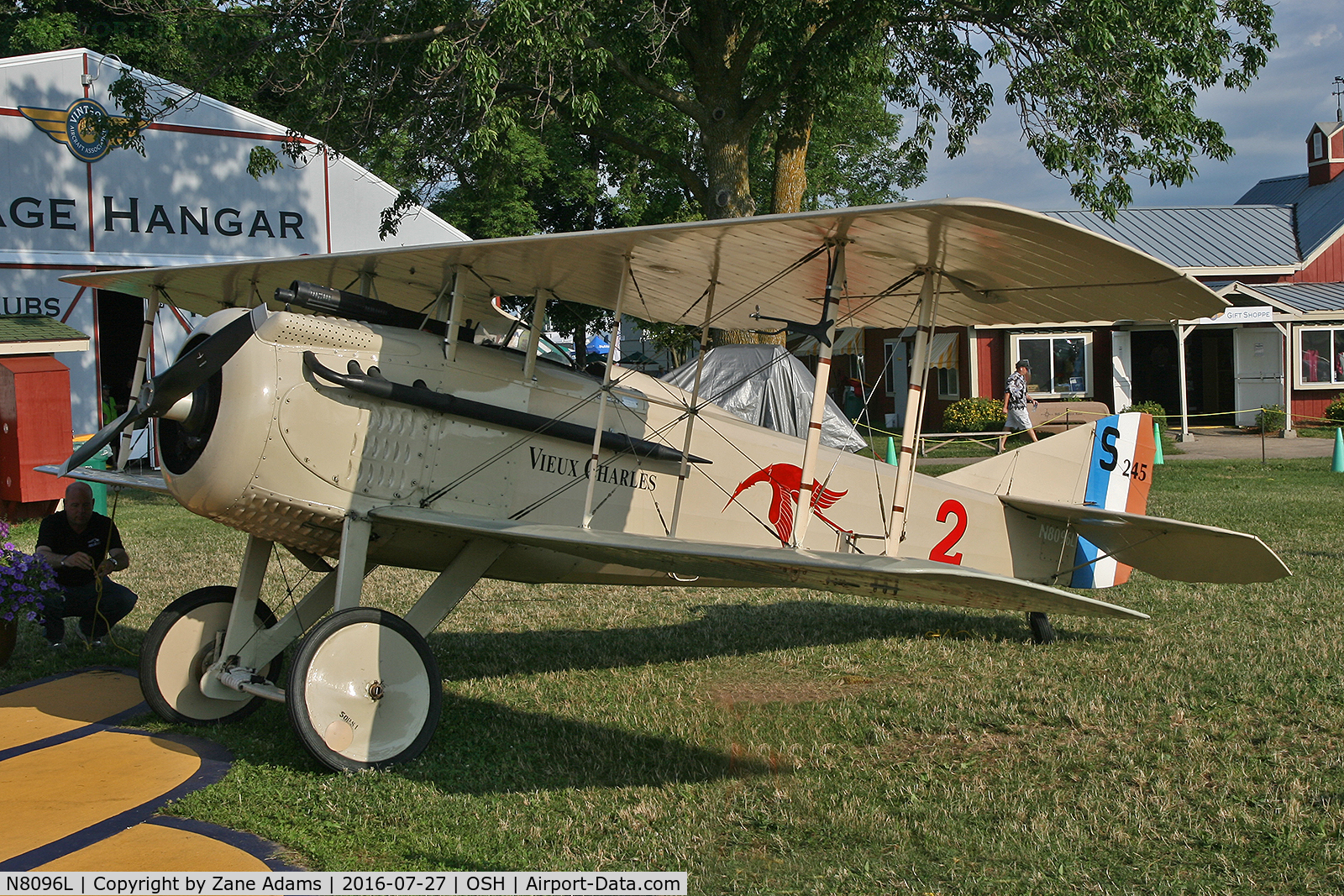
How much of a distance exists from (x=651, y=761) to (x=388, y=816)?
1281 millimetres

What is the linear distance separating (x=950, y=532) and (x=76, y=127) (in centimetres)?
1547

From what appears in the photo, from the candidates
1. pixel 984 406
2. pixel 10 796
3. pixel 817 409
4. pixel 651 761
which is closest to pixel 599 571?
pixel 651 761

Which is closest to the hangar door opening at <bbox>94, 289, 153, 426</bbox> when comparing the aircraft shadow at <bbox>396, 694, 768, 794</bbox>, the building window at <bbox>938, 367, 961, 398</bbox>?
the aircraft shadow at <bbox>396, 694, 768, 794</bbox>

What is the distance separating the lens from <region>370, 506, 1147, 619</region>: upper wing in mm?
3889

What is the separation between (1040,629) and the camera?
7.11m

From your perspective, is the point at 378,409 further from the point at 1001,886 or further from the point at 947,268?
the point at 1001,886

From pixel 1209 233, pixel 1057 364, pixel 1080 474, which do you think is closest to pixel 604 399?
pixel 1080 474

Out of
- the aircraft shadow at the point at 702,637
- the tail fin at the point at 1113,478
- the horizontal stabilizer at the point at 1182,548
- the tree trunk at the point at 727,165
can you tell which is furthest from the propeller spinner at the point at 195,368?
the tree trunk at the point at 727,165

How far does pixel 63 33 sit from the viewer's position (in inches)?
1048

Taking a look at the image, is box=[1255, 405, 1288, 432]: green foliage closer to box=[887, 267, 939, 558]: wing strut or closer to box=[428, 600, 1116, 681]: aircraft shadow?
box=[428, 600, 1116, 681]: aircraft shadow

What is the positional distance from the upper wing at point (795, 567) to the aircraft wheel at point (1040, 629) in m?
2.40

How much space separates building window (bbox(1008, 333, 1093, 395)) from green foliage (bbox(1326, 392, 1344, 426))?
5.30m

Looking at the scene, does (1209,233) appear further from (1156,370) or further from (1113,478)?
(1113,478)

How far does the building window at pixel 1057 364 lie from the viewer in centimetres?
2697
